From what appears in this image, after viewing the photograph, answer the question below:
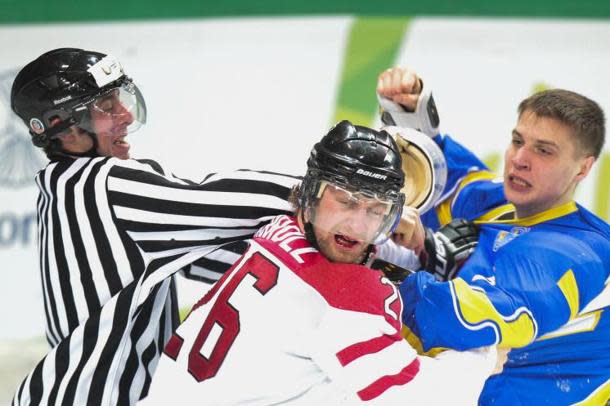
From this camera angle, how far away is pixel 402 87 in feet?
8.76

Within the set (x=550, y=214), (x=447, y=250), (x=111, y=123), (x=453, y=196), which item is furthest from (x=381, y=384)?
(x=453, y=196)

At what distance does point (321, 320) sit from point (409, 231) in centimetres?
49

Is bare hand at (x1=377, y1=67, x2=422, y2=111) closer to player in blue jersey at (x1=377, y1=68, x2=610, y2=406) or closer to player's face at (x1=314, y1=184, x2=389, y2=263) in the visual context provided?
player in blue jersey at (x1=377, y1=68, x2=610, y2=406)

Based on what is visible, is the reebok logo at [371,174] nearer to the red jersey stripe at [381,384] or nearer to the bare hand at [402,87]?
the red jersey stripe at [381,384]

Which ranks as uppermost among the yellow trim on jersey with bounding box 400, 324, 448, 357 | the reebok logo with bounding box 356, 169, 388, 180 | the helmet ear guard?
the reebok logo with bounding box 356, 169, 388, 180

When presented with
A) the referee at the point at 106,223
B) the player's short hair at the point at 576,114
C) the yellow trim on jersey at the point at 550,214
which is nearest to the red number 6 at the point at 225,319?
the referee at the point at 106,223

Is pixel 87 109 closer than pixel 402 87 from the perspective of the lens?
Yes

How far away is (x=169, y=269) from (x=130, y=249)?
11 cm

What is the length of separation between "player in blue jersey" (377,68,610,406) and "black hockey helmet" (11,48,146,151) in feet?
2.60

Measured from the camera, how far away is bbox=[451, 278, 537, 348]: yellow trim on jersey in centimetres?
217

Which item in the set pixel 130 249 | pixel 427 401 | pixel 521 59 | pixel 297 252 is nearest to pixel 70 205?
pixel 130 249

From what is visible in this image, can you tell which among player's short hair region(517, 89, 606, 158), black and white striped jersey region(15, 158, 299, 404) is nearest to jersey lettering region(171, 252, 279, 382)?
black and white striped jersey region(15, 158, 299, 404)

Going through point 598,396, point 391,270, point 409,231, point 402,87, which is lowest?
point 598,396

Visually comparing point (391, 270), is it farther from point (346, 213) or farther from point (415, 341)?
point (346, 213)
